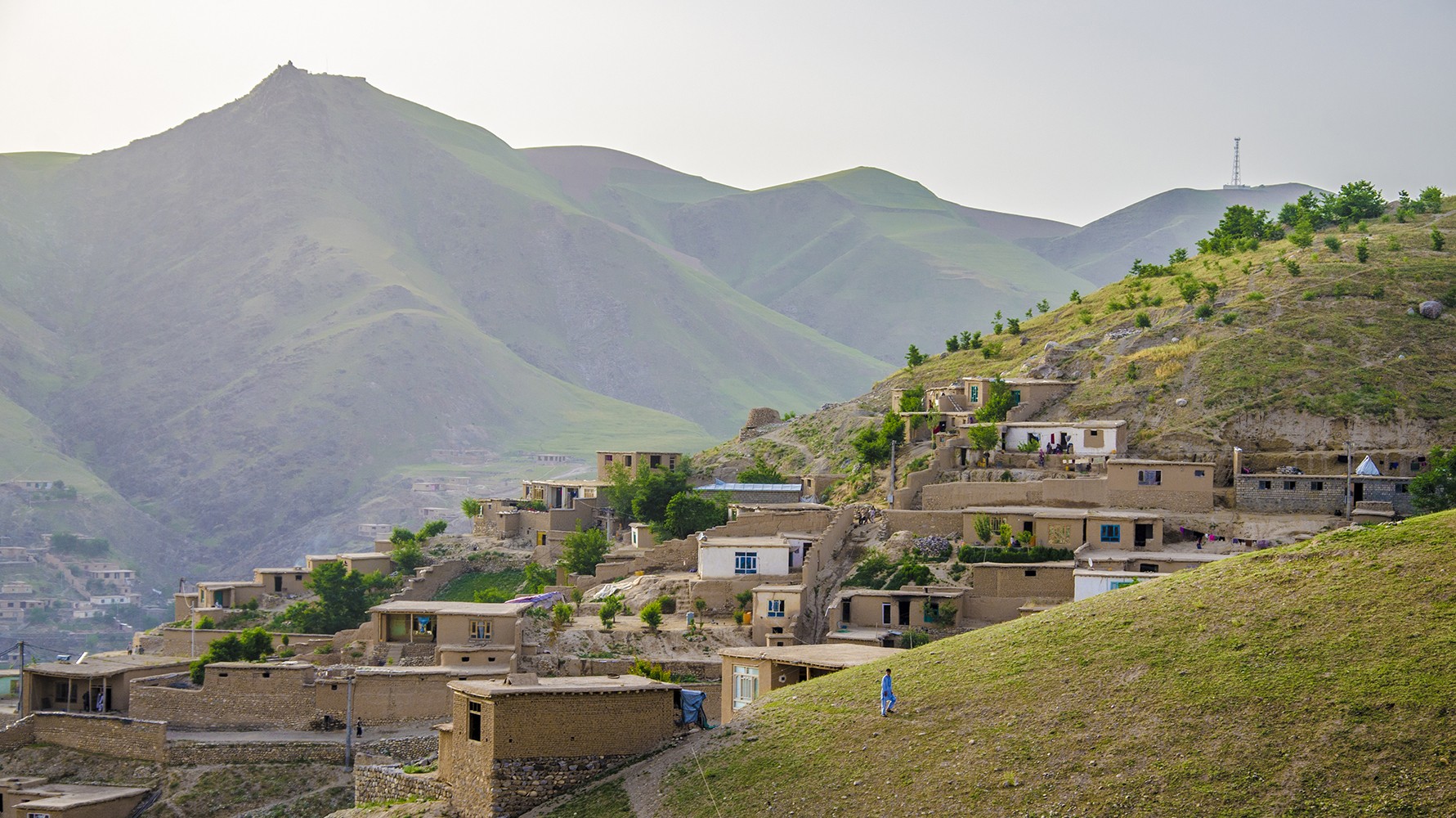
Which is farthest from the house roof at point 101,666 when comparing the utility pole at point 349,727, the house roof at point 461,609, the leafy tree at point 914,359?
the leafy tree at point 914,359

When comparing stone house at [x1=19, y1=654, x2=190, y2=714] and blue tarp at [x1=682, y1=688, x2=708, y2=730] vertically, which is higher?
blue tarp at [x1=682, y1=688, x2=708, y2=730]

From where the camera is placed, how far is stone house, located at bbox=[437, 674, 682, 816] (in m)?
27.5

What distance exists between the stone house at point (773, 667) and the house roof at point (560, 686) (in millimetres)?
3646

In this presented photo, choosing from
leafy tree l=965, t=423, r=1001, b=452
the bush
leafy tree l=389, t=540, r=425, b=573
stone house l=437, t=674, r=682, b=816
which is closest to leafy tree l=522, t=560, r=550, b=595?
leafy tree l=389, t=540, r=425, b=573

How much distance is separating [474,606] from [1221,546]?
2216cm

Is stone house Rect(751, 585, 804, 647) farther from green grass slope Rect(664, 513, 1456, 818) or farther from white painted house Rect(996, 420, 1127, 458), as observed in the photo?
green grass slope Rect(664, 513, 1456, 818)

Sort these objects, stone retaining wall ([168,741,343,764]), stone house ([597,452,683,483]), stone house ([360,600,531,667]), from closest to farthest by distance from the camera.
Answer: stone retaining wall ([168,741,343,764]) → stone house ([360,600,531,667]) → stone house ([597,452,683,483])

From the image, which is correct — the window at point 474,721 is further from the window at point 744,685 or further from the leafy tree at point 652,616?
the leafy tree at point 652,616

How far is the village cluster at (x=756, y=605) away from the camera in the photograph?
4234 centimetres

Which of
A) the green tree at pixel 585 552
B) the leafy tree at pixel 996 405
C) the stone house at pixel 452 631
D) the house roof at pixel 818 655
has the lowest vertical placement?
the stone house at pixel 452 631

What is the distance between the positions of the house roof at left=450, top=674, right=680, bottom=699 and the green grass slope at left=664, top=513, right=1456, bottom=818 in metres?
2.07

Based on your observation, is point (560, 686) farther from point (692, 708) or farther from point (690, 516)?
point (690, 516)

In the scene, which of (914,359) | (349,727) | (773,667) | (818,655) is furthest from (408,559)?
(773,667)

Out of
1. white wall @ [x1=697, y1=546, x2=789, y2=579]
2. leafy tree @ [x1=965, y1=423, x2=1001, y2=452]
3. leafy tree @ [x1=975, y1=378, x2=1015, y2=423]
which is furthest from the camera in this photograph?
A: leafy tree @ [x1=975, y1=378, x2=1015, y2=423]
